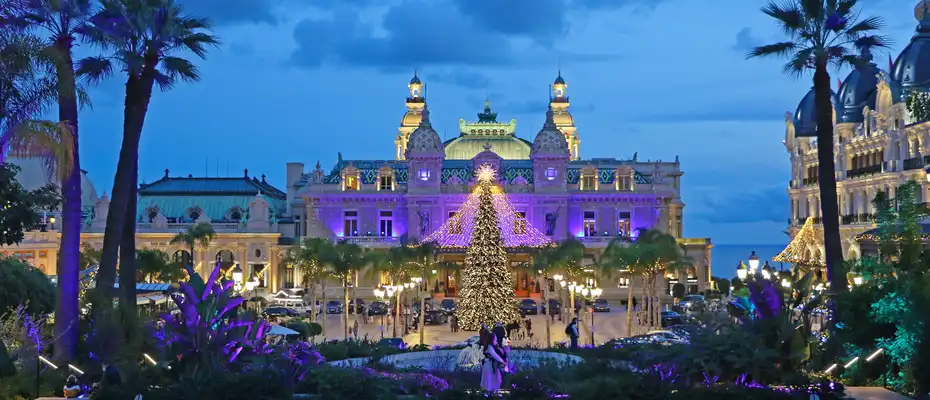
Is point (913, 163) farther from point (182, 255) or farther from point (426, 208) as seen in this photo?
point (182, 255)

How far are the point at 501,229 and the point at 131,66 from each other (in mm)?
43412

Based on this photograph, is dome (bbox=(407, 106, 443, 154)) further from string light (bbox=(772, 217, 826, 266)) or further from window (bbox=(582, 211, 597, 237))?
string light (bbox=(772, 217, 826, 266))

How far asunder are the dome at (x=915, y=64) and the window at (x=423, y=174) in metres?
38.4

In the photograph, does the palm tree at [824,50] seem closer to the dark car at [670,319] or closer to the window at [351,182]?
the dark car at [670,319]

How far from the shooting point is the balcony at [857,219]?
213 feet

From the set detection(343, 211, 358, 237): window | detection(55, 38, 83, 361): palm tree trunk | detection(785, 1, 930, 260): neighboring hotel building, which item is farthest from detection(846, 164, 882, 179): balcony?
A: detection(55, 38, 83, 361): palm tree trunk

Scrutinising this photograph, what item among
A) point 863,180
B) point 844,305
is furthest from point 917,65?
point 844,305

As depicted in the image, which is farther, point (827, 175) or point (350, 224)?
point (350, 224)

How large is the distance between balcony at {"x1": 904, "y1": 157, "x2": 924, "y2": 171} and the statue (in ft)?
129

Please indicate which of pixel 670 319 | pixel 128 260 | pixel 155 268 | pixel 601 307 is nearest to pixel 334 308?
pixel 155 268

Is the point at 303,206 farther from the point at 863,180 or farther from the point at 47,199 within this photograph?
the point at 47,199

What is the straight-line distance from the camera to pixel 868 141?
66500 millimetres

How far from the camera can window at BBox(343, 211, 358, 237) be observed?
8550 cm

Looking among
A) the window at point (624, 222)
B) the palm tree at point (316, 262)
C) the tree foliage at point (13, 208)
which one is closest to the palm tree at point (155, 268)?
the palm tree at point (316, 262)
